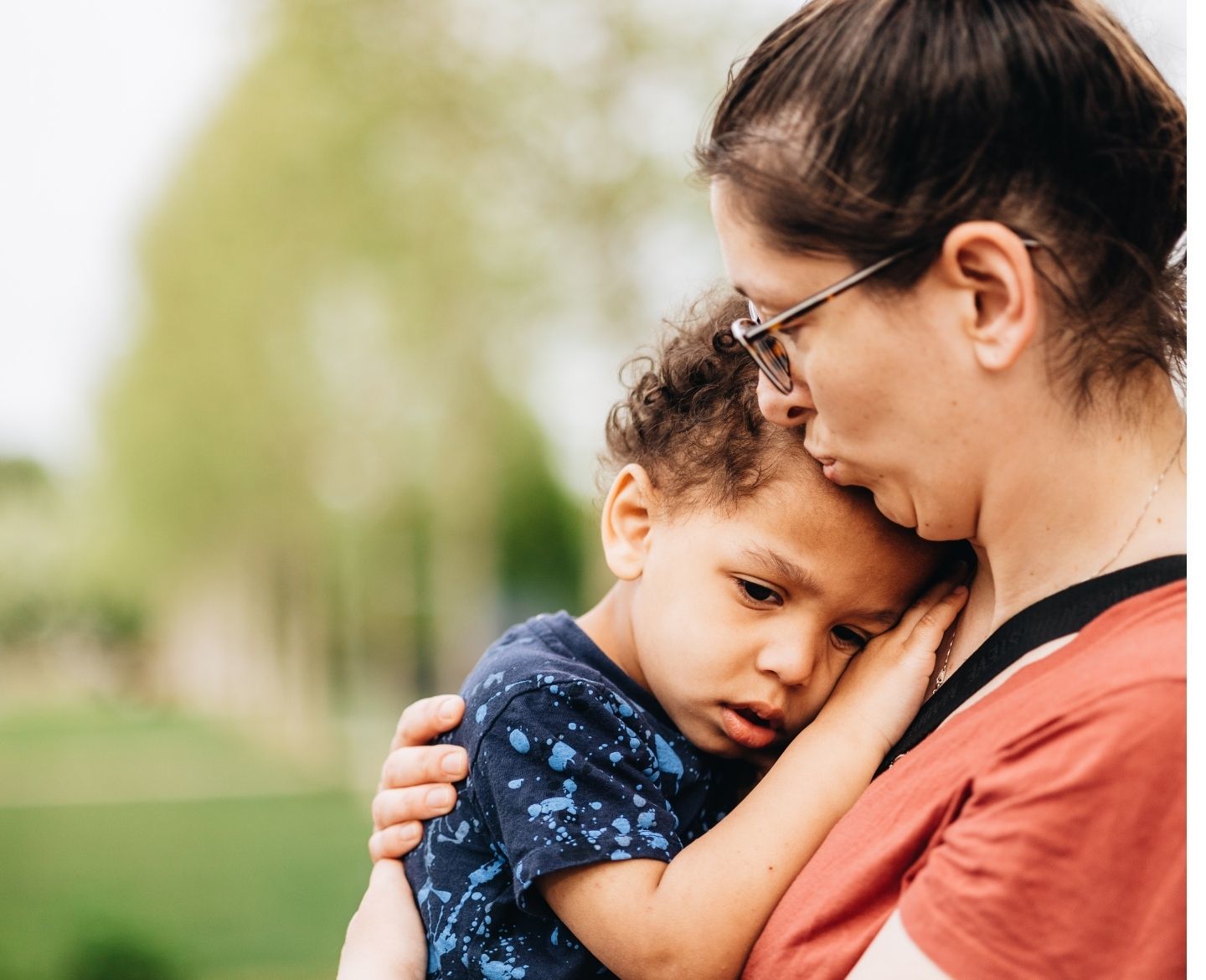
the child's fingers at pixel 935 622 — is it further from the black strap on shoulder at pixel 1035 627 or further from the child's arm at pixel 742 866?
the black strap on shoulder at pixel 1035 627

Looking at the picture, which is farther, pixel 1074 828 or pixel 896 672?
pixel 896 672

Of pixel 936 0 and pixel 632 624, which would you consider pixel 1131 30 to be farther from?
pixel 632 624

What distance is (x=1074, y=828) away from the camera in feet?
4.59

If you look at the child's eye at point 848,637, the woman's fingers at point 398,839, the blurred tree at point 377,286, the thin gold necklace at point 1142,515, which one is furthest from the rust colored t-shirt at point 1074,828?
the blurred tree at point 377,286

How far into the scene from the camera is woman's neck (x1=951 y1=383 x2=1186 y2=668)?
1.71 m

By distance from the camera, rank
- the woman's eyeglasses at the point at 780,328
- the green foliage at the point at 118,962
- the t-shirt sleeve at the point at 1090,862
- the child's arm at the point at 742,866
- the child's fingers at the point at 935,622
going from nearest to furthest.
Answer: the t-shirt sleeve at the point at 1090,862
the woman's eyeglasses at the point at 780,328
the child's arm at the point at 742,866
the child's fingers at the point at 935,622
the green foliage at the point at 118,962

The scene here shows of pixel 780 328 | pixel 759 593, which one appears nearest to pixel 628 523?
pixel 759 593

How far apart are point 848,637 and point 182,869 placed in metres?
11.6

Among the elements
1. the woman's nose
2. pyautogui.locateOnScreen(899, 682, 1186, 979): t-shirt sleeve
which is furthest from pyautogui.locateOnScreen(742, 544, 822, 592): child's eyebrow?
pyautogui.locateOnScreen(899, 682, 1186, 979): t-shirt sleeve

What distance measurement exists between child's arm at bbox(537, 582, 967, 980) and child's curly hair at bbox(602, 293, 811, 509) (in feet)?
1.38

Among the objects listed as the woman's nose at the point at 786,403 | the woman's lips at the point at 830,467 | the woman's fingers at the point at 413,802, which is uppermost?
the woman's nose at the point at 786,403

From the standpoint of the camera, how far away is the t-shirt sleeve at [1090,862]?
1379 mm

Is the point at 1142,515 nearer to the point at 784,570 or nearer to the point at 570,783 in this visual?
the point at 784,570

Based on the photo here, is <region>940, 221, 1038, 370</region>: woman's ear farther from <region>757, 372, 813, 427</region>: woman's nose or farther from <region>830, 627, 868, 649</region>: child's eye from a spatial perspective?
<region>830, 627, 868, 649</region>: child's eye
